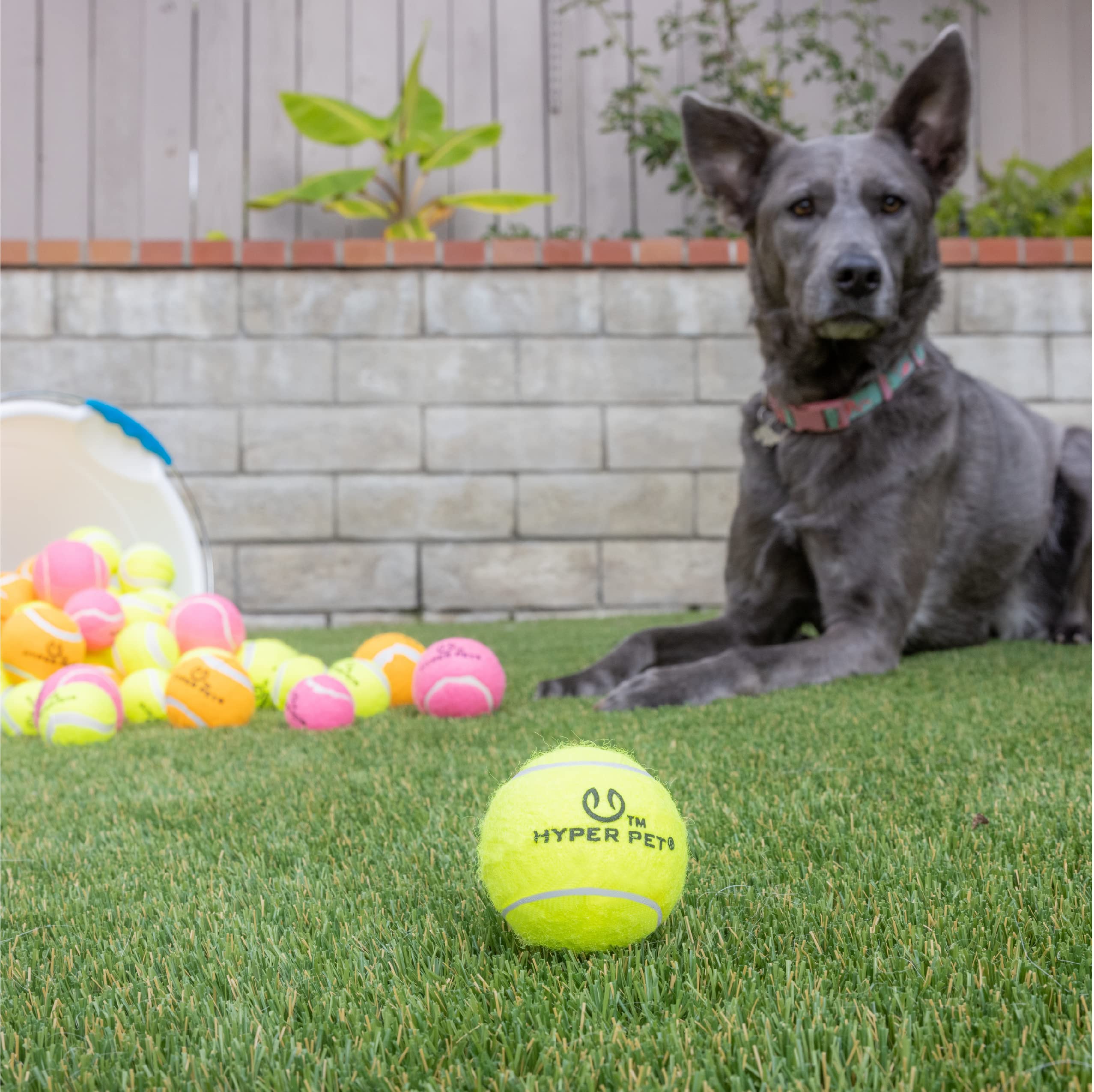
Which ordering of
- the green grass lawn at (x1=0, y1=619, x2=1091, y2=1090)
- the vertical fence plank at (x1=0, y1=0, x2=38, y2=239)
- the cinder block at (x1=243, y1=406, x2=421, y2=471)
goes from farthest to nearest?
the vertical fence plank at (x1=0, y1=0, x2=38, y2=239) → the cinder block at (x1=243, y1=406, x2=421, y2=471) → the green grass lawn at (x1=0, y1=619, x2=1091, y2=1090)

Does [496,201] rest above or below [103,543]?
above

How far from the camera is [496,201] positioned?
215 inches

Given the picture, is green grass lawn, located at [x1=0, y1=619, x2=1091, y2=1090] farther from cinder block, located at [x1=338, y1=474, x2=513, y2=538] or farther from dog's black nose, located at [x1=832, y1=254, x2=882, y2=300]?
cinder block, located at [x1=338, y1=474, x2=513, y2=538]

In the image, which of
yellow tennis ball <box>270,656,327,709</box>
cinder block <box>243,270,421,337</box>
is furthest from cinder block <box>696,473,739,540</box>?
yellow tennis ball <box>270,656,327,709</box>

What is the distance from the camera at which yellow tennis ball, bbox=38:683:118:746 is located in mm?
2062

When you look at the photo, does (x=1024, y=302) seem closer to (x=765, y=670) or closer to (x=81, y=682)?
(x=765, y=670)

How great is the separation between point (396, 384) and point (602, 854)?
3.99 meters

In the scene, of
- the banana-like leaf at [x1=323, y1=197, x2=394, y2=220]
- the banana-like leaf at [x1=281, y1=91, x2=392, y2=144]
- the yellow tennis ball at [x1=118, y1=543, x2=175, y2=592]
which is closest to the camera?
the yellow tennis ball at [x1=118, y1=543, x2=175, y2=592]

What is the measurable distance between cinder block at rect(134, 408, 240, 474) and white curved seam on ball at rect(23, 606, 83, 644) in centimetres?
228

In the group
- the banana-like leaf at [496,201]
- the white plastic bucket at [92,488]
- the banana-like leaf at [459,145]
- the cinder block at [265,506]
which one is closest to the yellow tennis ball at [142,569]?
the white plastic bucket at [92,488]

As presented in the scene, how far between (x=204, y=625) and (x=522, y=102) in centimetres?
450

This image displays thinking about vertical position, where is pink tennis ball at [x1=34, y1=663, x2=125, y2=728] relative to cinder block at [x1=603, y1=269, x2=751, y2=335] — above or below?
below

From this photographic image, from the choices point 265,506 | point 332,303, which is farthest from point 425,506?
point 332,303

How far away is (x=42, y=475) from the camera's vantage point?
3357 mm
